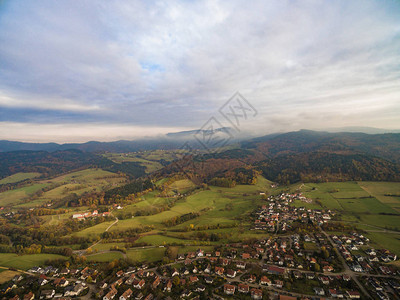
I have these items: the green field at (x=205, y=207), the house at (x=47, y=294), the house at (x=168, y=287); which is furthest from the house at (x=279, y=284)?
the house at (x=47, y=294)

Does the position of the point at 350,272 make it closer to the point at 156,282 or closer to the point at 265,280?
the point at 265,280

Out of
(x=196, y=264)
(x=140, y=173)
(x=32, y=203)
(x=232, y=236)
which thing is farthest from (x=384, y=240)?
(x=140, y=173)

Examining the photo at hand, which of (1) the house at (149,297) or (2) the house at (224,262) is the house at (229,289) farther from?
(1) the house at (149,297)

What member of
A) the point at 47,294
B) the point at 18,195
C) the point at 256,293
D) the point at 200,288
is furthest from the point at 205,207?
the point at 18,195

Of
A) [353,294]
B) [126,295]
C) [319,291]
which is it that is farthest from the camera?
[126,295]

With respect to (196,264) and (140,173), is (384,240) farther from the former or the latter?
(140,173)
